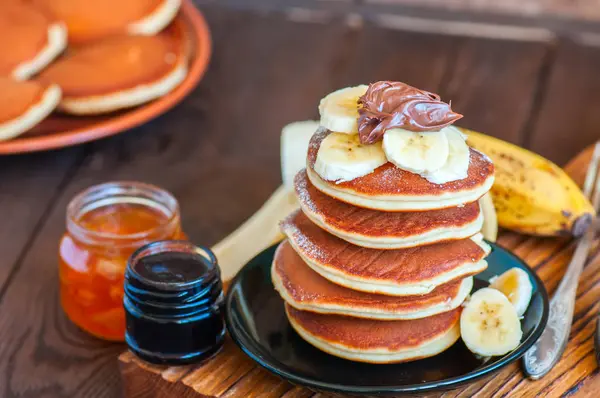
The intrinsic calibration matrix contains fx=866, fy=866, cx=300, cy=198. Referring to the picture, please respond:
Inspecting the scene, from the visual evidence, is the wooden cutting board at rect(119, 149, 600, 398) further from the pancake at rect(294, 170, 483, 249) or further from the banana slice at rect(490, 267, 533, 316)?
the pancake at rect(294, 170, 483, 249)

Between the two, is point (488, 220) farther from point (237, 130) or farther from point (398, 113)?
point (237, 130)

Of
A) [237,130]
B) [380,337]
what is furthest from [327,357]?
[237,130]

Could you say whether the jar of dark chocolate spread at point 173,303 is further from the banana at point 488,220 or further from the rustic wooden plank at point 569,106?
the rustic wooden plank at point 569,106

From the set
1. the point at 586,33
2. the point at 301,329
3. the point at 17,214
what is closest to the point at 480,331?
the point at 301,329

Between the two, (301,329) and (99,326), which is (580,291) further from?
(99,326)

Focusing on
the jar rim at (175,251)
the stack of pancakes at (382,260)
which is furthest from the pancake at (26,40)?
the stack of pancakes at (382,260)

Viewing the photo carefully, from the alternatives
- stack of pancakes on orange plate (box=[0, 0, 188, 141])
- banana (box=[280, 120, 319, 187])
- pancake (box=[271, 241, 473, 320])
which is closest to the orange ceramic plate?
stack of pancakes on orange plate (box=[0, 0, 188, 141])
